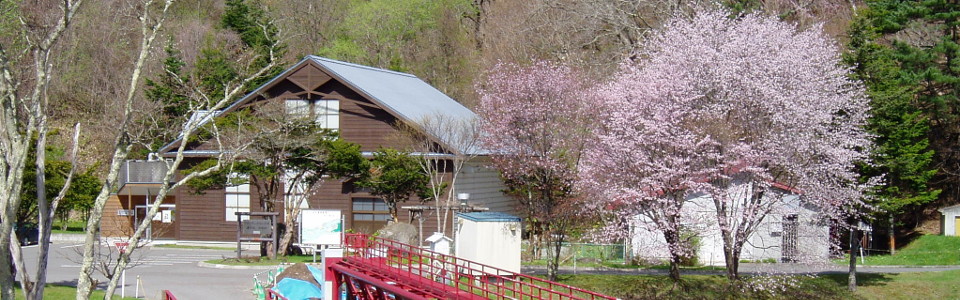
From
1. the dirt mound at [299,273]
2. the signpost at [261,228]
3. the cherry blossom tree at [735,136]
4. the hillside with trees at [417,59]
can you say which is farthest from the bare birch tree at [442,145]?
the dirt mound at [299,273]

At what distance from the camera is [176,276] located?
87.5 ft

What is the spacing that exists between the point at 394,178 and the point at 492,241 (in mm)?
8429

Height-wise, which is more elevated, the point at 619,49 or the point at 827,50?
the point at 619,49

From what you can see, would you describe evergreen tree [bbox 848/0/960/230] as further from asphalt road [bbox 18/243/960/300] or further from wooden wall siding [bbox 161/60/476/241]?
wooden wall siding [bbox 161/60/476/241]

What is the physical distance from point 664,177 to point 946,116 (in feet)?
63.4

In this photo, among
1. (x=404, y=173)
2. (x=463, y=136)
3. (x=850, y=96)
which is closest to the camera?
(x=850, y=96)

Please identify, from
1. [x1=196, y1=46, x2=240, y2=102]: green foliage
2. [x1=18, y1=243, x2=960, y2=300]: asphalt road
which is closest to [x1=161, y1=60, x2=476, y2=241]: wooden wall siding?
[x1=18, y1=243, x2=960, y2=300]: asphalt road

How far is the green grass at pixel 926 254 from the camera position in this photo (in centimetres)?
3403

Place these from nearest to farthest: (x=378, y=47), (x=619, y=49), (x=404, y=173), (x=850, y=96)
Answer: (x=850, y=96) < (x=404, y=173) < (x=619, y=49) < (x=378, y=47)

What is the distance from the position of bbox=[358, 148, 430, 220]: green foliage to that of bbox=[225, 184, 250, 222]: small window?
25.1 ft

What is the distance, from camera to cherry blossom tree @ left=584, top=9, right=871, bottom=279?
25969 mm

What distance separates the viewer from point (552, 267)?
26.0m

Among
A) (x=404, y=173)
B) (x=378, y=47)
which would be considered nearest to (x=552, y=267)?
(x=404, y=173)

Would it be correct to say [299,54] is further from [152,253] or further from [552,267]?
[552,267]
